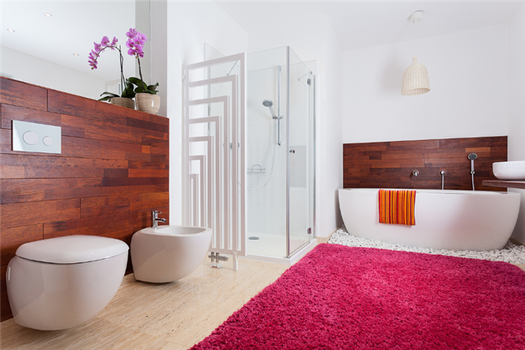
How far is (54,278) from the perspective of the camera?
3.88ft

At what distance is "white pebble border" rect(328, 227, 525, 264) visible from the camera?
2.61 m

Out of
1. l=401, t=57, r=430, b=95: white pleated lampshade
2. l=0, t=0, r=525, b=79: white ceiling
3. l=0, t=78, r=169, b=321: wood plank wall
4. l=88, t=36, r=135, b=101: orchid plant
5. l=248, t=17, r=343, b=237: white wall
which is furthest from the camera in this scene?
l=401, t=57, r=430, b=95: white pleated lampshade

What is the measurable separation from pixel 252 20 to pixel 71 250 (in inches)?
120

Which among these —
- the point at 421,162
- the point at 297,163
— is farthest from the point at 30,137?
the point at 421,162

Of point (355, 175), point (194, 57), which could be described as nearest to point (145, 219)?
point (194, 57)

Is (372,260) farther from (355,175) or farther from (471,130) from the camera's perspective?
(471,130)

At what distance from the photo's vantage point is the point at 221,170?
2311mm

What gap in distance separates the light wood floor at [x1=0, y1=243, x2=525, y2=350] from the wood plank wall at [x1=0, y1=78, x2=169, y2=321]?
0.35 meters

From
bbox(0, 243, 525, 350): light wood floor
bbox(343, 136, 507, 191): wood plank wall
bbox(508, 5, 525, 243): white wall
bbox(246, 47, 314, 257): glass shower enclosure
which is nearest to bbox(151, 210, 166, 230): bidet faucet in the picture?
bbox(0, 243, 525, 350): light wood floor

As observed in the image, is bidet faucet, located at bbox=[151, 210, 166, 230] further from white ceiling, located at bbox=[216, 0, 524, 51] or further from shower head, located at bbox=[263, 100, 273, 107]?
white ceiling, located at bbox=[216, 0, 524, 51]

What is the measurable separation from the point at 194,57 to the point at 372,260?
235 centimetres

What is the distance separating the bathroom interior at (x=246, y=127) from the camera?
1.53 meters

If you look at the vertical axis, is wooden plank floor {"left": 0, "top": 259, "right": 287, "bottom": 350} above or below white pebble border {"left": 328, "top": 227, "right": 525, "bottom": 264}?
above

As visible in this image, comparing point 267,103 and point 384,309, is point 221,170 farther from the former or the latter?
point 384,309
